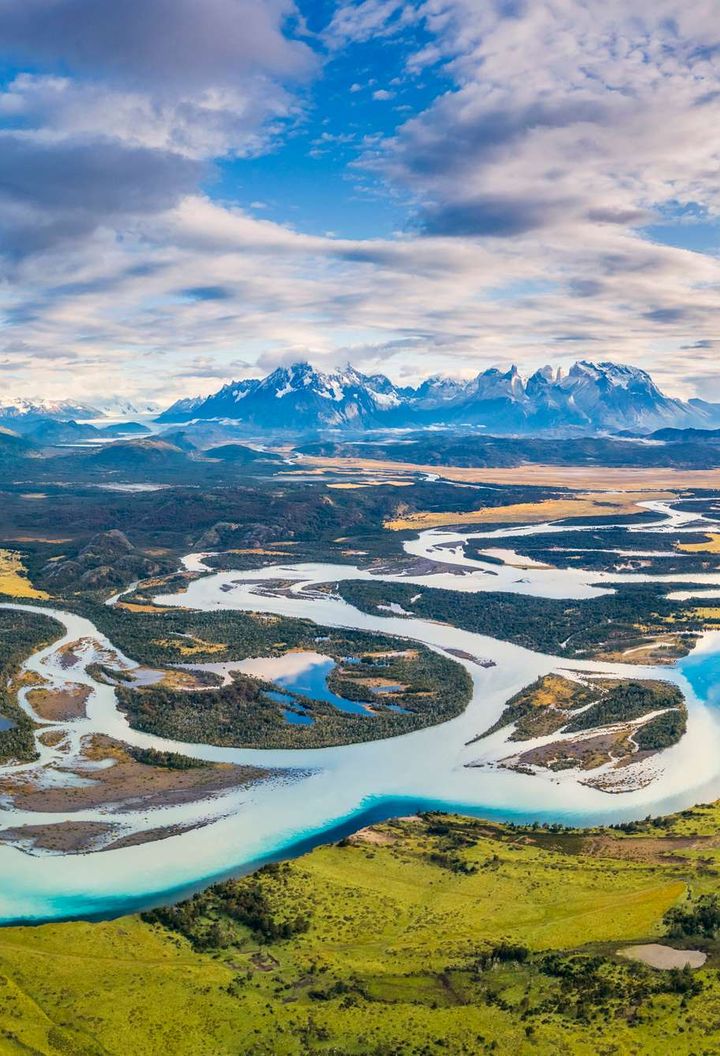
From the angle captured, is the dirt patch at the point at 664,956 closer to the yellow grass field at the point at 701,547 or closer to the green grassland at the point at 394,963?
the green grassland at the point at 394,963

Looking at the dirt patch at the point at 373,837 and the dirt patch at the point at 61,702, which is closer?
the dirt patch at the point at 373,837

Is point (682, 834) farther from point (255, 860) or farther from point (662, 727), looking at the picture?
point (255, 860)

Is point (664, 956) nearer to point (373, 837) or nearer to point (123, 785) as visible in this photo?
point (373, 837)

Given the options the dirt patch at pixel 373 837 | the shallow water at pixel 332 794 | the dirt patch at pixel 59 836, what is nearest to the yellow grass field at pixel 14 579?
the shallow water at pixel 332 794

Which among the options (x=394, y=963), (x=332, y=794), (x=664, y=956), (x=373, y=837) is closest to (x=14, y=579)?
(x=332, y=794)

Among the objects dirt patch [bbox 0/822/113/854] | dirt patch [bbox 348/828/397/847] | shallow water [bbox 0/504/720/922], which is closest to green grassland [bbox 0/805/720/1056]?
dirt patch [bbox 348/828/397/847]

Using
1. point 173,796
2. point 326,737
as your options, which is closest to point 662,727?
point 326,737
